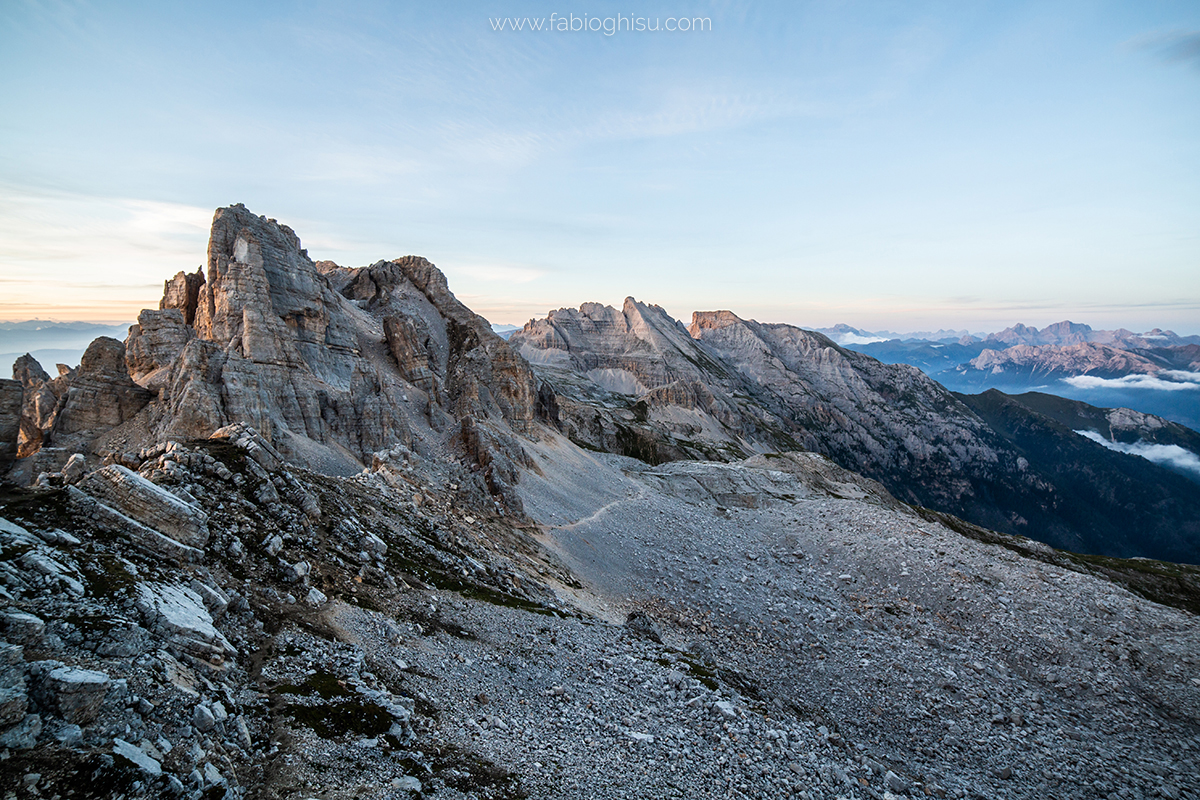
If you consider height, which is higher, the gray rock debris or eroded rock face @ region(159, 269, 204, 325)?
eroded rock face @ region(159, 269, 204, 325)

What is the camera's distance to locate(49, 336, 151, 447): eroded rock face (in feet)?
165

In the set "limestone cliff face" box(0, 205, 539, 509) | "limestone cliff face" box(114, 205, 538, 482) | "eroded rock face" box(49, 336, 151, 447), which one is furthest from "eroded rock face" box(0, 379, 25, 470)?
"limestone cliff face" box(114, 205, 538, 482)

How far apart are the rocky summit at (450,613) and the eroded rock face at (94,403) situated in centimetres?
25

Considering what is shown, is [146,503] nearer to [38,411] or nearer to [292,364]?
[292,364]

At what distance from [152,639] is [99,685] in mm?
2889

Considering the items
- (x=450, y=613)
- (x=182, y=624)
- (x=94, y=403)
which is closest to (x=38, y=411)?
(x=94, y=403)

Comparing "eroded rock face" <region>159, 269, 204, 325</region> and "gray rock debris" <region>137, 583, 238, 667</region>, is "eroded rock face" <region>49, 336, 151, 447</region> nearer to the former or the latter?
"eroded rock face" <region>159, 269, 204, 325</region>

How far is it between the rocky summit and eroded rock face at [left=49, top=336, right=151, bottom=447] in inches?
9.8

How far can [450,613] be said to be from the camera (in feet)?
78.7

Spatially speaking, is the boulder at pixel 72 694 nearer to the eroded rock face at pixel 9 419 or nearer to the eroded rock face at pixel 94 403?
the eroded rock face at pixel 94 403

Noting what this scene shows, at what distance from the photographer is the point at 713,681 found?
26.5 m

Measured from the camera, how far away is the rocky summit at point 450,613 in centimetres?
1239

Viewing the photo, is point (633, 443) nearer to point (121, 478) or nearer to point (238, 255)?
point (238, 255)

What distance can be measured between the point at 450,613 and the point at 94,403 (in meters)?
51.2
